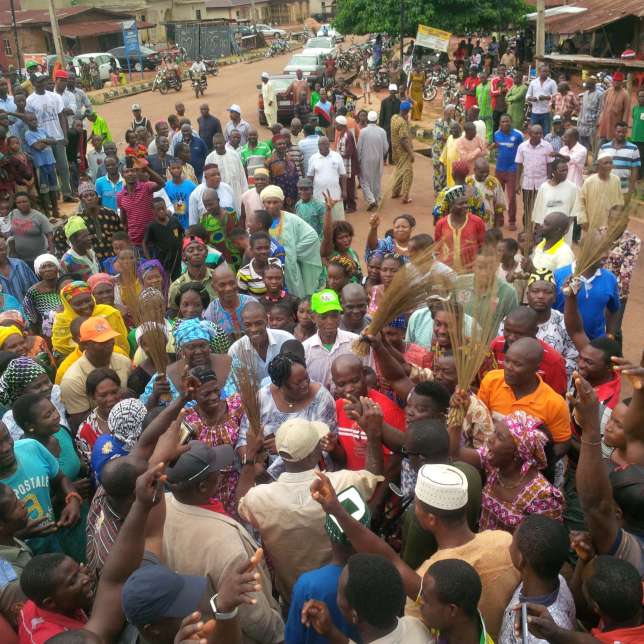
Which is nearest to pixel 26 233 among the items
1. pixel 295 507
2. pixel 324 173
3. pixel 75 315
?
pixel 75 315

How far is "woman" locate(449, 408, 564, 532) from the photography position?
322 cm

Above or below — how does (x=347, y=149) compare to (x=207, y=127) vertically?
below

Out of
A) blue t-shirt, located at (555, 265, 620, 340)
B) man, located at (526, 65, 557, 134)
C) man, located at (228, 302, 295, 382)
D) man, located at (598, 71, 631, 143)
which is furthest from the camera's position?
man, located at (526, 65, 557, 134)

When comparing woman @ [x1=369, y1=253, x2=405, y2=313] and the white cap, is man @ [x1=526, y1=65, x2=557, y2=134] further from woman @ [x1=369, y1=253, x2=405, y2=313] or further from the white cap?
the white cap

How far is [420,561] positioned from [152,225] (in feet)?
18.0

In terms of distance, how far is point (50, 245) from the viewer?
8.25 meters

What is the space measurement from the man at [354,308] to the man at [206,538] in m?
2.08

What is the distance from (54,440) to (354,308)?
2146 millimetres

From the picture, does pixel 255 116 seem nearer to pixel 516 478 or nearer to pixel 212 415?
pixel 212 415

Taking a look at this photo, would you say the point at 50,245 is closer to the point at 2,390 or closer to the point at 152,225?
the point at 152,225

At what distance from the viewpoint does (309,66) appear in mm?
25406

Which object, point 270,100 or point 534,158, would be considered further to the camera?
point 270,100

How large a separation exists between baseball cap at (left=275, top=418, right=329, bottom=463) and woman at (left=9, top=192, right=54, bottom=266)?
569 cm

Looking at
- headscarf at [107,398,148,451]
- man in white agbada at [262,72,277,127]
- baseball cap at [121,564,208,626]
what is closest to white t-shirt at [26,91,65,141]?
man in white agbada at [262,72,277,127]
